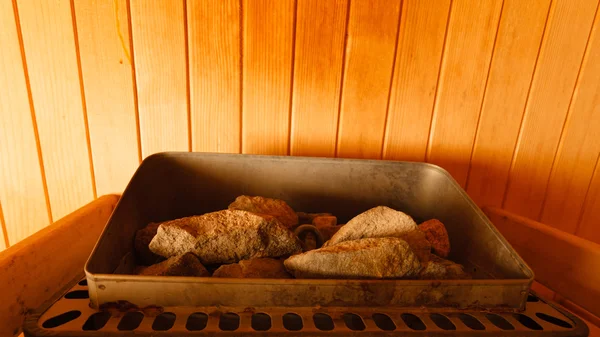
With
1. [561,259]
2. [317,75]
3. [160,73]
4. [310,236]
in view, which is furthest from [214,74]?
[561,259]

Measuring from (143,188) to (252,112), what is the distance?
322 millimetres

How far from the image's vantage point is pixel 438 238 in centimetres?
69

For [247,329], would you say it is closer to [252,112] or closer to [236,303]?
[236,303]

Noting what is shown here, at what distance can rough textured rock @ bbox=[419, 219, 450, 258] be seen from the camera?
0.68 metres

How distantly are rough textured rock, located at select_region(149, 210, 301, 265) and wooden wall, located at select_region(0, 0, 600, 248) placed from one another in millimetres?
331

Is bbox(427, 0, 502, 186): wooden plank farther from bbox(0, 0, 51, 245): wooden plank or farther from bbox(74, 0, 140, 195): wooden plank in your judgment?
→ bbox(0, 0, 51, 245): wooden plank

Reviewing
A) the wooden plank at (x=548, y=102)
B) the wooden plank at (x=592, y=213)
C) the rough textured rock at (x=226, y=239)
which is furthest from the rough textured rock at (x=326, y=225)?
the wooden plank at (x=592, y=213)

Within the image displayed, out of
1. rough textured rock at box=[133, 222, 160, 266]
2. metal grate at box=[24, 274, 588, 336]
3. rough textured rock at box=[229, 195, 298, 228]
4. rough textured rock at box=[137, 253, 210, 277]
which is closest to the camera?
metal grate at box=[24, 274, 588, 336]

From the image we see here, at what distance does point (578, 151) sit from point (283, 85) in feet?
2.83

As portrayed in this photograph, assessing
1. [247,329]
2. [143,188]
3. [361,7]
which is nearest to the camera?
[247,329]

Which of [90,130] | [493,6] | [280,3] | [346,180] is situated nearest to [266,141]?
[346,180]

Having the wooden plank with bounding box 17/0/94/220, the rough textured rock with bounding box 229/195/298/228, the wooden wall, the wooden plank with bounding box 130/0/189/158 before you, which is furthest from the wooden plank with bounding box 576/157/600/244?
the wooden plank with bounding box 17/0/94/220

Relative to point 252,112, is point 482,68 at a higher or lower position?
higher

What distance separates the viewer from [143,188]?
73cm
